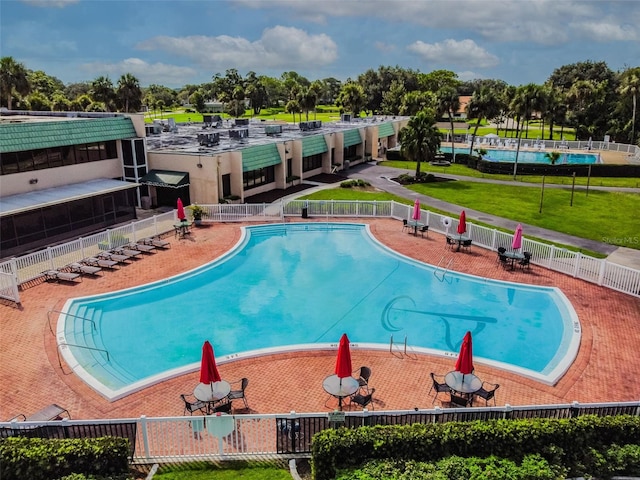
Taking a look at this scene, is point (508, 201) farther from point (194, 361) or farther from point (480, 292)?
point (194, 361)

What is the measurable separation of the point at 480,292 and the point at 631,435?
11.4 m

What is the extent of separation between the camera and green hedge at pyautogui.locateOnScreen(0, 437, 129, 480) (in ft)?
30.6

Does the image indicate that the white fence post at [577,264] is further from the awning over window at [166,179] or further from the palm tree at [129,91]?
the palm tree at [129,91]

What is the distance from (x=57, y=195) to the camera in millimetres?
27250

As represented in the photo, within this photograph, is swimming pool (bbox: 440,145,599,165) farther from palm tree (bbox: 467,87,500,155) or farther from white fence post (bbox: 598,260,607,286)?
white fence post (bbox: 598,260,607,286)

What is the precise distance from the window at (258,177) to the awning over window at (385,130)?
2222 cm

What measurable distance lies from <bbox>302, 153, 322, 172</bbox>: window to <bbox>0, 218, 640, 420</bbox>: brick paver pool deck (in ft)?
93.1

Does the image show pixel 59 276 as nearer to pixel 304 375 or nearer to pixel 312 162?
pixel 304 375

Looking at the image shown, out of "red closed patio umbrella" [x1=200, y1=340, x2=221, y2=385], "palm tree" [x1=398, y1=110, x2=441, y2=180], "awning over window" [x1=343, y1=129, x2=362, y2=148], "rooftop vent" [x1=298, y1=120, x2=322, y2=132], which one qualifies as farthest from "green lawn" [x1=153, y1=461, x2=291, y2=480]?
"rooftop vent" [x1=298, y1=120, x2=322, y2=132]

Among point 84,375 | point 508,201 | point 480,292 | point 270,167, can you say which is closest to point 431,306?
point 480,292

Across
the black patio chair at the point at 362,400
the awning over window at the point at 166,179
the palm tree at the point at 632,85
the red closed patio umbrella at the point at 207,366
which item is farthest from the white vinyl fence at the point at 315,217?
the palm tree at the point at 632,85

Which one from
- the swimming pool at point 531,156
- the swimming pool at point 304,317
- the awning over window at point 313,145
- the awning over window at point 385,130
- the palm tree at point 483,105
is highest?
the palm tree at point 483,105

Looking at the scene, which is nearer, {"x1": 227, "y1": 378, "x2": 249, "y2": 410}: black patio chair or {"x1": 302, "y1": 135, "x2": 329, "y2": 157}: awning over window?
{"x1": 227, "y1": 378, "x2": 249, "y2": 410}: black patio chair

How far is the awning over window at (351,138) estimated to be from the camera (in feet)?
165
